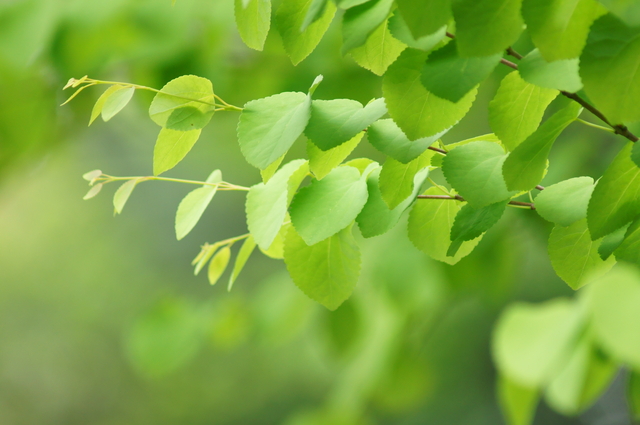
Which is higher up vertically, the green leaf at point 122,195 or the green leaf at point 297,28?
the green leaf at point 297,28

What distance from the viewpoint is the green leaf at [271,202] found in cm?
23

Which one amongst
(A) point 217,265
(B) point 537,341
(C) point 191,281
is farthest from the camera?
(C) point 191,281

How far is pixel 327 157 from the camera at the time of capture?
25cm

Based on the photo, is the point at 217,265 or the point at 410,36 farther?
the point at 217,265

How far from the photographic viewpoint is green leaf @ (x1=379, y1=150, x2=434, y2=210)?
0.75ft

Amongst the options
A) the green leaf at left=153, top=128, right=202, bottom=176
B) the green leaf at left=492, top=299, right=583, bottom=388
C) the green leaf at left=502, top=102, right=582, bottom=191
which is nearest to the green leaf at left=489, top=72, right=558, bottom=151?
the green leaf at left=502, top=102, right=582, bottom=191

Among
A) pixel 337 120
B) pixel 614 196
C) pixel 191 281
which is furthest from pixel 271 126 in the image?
pixel 191 281

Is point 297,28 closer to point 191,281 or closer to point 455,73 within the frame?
point 455,73

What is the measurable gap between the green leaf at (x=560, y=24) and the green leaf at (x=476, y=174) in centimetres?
6

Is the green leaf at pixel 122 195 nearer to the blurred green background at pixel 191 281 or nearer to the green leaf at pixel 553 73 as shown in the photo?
the green leaf at pixel 553 73

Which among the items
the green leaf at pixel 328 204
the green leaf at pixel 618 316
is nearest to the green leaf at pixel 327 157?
the green leaf at pixel 328 204

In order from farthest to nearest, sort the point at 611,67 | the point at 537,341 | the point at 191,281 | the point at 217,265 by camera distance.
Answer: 1. the point at 191,281
2. the point at 537,341
3. the point at 217,265
4. the point at 611,67

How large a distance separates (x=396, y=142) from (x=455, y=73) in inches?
1.4

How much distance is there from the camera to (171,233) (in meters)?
2.71
